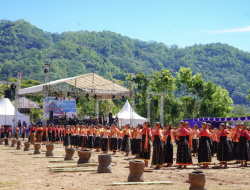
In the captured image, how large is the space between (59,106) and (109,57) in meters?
134

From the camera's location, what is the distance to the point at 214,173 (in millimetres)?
11633

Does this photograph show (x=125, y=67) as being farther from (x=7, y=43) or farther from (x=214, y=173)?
(x=214, y=173)

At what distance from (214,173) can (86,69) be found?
130m

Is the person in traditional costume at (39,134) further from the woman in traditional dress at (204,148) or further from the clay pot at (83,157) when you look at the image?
the woman in traditional dress at (204,148)

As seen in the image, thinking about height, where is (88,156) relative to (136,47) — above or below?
below

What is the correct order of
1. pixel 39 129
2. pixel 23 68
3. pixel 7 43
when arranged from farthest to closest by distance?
pixel 7 43, pixel 23 68, pixel 39 129

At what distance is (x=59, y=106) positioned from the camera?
31.0m

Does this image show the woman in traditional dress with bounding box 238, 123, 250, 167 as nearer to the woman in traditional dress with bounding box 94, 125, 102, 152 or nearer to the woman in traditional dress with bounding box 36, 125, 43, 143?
the woman in traditional dress with bounding box 94, 125, 102, 152

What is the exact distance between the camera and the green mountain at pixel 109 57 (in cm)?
13088

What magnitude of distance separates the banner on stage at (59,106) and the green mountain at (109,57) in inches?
3005

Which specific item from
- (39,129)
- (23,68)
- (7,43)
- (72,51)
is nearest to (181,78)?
(39,129)

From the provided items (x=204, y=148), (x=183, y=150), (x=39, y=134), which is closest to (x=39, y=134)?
(x=39, y=134)

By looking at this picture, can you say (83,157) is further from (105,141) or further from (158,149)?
(105,141)

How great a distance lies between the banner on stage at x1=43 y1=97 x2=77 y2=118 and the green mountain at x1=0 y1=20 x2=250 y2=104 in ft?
250
